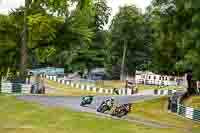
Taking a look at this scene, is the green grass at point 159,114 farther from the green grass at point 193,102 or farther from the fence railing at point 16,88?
the fence railing at point 16,88

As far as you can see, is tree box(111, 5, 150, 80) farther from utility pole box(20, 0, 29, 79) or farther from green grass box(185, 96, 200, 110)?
utility pole box(20, 0, 29, 79)

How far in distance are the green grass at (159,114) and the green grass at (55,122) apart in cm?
468

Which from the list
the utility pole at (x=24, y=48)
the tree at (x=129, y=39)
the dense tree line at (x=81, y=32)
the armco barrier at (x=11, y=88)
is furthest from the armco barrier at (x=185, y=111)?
the tree at (x=129, y=39)

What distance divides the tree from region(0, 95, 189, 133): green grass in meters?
60.5

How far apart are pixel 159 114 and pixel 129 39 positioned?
57264 millimetres

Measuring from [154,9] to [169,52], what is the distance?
4938mm

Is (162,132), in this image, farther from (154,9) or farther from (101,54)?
(101,54)

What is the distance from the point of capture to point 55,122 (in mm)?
24828

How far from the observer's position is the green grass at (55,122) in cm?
2275

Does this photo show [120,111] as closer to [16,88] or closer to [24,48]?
[16,88]

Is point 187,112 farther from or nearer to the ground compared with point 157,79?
nearer to the ground

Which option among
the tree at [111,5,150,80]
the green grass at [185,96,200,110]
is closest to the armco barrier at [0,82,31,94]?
the green grass at [185,96,200,110]

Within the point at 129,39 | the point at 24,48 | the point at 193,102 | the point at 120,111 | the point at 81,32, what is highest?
→ the point at 129,39

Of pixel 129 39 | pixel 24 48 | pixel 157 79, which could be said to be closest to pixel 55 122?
pixel 24 48
